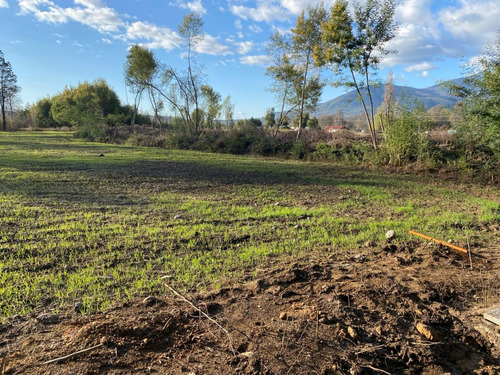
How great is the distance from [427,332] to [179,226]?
3.77 m

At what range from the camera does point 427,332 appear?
2.29 meters

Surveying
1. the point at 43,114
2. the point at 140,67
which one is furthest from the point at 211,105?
the point at 43,114

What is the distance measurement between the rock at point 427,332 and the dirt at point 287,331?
11 millimetres

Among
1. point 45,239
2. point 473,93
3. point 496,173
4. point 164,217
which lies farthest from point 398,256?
point 496,173

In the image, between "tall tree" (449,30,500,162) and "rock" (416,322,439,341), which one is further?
"tall tree" (449,30,500,162)

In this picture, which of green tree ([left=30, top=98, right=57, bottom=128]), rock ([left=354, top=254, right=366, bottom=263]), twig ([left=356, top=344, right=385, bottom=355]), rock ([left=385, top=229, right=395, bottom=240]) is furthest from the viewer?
green tree ([left=30, top=98, right=57, bottom=128])

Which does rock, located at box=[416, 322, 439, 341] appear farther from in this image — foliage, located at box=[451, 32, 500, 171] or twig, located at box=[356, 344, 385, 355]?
foliage, located at box=[451, 32, 500, 171]

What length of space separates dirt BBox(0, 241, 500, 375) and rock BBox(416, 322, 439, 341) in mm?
11

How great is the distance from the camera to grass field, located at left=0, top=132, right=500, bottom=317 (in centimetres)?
319

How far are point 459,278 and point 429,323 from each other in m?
1.11

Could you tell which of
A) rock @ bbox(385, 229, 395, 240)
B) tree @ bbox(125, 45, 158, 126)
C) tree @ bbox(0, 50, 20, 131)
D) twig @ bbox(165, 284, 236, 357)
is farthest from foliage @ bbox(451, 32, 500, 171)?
tree @ bbox(0, 50, 20, 131)

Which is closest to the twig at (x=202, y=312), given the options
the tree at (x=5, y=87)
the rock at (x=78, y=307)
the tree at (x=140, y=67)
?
the rock at (x=78, y=307)

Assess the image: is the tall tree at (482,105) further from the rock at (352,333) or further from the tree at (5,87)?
the tree at (5,87)

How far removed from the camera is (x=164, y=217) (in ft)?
18.6
